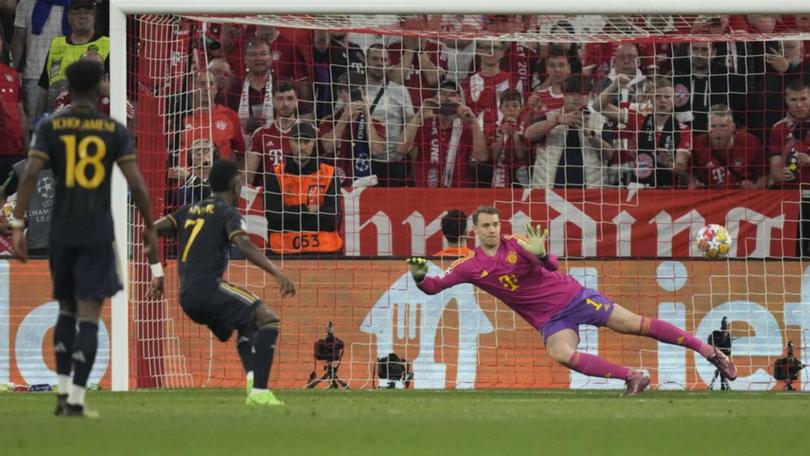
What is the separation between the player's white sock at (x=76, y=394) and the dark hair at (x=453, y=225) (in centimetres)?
741

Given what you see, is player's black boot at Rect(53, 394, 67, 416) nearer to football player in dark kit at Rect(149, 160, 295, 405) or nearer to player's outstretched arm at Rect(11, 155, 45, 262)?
player's outstretched arm at Rect(11, 155, 45, 262)

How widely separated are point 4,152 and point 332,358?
4.80m

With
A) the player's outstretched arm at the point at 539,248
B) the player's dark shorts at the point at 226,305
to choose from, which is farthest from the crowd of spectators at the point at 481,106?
the player's dark shorts at the point at 226,305

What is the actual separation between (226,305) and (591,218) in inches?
256

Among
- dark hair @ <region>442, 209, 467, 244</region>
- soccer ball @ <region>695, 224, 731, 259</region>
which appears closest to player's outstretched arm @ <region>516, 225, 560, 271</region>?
soccer ball @ <region>695, 224, 731, 259</region>

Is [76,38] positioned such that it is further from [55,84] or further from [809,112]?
[809,112]

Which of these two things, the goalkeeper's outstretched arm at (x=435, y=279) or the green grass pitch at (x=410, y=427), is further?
the goalkeeper's outstretched arm at (x=435, y=279)

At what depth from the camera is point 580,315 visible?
13266 mm

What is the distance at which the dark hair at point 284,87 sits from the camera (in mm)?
16922

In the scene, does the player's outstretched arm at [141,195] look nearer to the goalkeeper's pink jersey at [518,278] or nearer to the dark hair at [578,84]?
the goalkeeper's pink jersey at [518,278]

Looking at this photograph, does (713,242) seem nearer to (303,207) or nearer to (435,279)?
(435,279)

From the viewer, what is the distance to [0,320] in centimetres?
1523

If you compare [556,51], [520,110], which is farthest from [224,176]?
[556,51]

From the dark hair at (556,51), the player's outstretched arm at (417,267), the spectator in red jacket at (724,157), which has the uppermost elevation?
the dark hair at (556,51)
